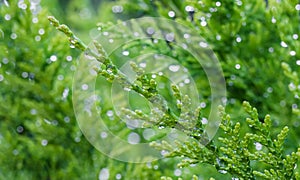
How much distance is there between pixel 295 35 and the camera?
3.03 ft

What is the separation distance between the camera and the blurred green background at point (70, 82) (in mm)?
992

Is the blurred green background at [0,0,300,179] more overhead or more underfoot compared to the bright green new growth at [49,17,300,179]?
more overhead

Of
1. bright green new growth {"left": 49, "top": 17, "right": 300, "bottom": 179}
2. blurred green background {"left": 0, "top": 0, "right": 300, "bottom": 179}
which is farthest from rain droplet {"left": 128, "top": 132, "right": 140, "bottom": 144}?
bright green new growth {"left": 49, "top": 17, "right": 300, "bottom": 179}

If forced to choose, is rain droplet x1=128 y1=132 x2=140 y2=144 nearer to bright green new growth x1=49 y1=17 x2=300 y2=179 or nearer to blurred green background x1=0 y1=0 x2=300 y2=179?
blurred green background x1=0 y1=0 x2=300 y2=179

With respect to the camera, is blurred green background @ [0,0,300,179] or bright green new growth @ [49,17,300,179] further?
blurred green background @ [0,0,300,179]

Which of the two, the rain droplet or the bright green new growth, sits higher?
the rain droplet

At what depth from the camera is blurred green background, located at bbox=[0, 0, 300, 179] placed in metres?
0.99

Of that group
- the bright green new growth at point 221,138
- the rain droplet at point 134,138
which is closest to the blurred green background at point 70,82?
the rain droplet at point 134,138

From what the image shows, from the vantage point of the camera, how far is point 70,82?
3.46 feet

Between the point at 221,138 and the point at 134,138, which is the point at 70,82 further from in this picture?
the point at 221,138

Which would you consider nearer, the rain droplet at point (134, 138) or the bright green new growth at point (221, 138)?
the bright green new growth at point (221, 138)

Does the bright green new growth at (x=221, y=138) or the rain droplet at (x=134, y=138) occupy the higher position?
the rain droplet at (x=134, y=138)

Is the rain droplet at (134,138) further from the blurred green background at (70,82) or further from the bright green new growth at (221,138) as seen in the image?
the bright green new growth at (221,138)

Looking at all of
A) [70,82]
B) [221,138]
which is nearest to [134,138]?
[70,82]
